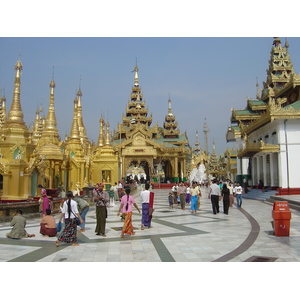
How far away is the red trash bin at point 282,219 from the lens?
28.5 feet

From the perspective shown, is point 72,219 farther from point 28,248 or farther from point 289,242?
point 289,242

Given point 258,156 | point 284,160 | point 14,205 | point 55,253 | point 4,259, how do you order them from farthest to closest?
point 258,156, point 284,160, point 14,205, point 55,253, point 4,259

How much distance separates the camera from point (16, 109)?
16.5m

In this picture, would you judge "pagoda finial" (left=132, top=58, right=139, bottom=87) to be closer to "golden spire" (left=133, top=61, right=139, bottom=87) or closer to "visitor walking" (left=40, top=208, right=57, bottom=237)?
"golden spire" (left=133, top=61, right=139, bottom=87)

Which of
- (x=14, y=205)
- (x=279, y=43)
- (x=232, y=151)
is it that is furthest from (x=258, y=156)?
(x=14, y=205)

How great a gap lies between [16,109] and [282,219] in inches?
531

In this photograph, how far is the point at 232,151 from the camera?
46.1 metres

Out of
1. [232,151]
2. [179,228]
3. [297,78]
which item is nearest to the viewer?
[179,228]

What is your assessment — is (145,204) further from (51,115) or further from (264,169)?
(264,169)

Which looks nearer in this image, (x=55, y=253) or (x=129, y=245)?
(x=55, y=253)

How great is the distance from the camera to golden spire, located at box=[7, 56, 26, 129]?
16.2 m

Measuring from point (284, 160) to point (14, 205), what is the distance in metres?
16.8

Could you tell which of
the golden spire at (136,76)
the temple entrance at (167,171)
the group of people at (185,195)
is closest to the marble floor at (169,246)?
the group of people at (185,195)

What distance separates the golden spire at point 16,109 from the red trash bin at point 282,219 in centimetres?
1269
